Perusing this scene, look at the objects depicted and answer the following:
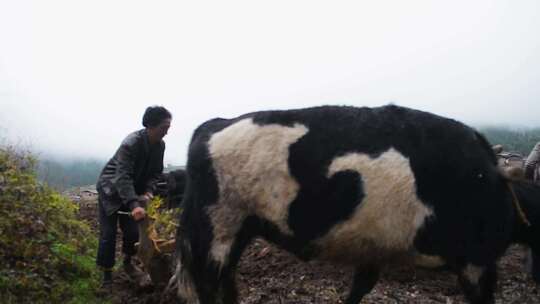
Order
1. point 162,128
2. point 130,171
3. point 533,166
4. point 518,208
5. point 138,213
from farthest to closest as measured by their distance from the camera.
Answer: point 533,166, point 162,128, point 130,171, point 138,213, point 518,208

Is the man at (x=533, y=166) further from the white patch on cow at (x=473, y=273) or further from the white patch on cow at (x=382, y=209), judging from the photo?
the white patch on cow at (x=382, y=209)

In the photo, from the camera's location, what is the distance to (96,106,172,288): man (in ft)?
16.4

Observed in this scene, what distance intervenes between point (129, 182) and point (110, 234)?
0.79 metres

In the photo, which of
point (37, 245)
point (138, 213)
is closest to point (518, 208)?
point (138, 213)

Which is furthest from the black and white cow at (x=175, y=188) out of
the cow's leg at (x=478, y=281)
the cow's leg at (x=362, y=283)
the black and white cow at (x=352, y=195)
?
the cow's leg at (x=478, y=281)

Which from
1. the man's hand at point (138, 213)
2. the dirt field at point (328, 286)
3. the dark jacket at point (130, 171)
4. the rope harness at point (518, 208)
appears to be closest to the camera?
the rope harness at point (518, 208)

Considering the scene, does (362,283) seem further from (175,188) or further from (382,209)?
(175,188)

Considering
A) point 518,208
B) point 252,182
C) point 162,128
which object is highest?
point 162,128

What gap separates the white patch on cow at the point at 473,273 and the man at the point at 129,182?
296 centimetres

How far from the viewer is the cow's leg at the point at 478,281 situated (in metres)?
3.82

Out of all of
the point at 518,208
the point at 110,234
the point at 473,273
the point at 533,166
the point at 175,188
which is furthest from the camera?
Answer: the point at 175,188

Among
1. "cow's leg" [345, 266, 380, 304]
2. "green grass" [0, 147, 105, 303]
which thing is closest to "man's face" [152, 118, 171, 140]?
"green grass" [0, 147, 105, 303]

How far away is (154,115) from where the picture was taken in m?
5.02

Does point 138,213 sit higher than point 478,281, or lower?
higher
